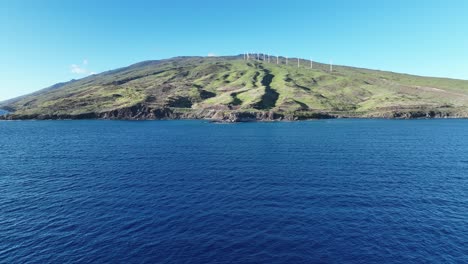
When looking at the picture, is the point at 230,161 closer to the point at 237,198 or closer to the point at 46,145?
the point at 237,198

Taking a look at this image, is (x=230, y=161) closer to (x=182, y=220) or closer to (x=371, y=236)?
(x=182, y=220)

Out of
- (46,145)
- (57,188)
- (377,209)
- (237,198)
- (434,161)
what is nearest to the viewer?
(377,209)

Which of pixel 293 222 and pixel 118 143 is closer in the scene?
pixel 293 222

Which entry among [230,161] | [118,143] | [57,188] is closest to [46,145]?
[118,143]

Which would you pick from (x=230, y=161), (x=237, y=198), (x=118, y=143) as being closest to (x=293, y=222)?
(x=237, y=198)

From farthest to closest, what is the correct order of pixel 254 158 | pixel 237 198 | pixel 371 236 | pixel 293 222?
pixel 254 158 < pixel 237 198 < pixel 293 222 < pixel 371 236

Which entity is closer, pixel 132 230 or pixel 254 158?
pixel 132 230
